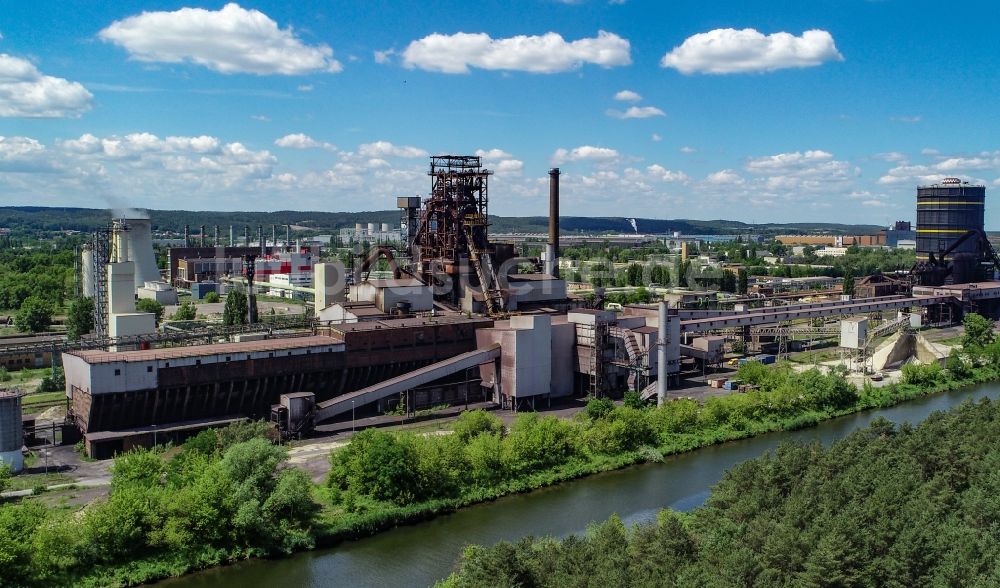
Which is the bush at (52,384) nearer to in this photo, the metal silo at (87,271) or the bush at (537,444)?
the bush at (537,444)

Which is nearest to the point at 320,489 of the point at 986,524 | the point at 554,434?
the point at 554,434

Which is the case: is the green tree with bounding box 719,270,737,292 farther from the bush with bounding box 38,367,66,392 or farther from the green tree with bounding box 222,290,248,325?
the bush with bounding box 38,367,66,392

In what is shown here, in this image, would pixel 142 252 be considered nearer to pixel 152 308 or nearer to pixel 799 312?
pixel 152 308

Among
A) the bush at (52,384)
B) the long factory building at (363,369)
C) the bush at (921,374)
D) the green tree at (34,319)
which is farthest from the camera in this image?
the green tree at (34,319)

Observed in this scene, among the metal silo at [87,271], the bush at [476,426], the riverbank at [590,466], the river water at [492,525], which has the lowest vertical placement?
the river water at [492,525]

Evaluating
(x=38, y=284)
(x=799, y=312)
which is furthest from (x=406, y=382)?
(x=38, y=284)

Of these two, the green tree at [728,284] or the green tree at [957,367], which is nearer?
the green tree at [957,367]

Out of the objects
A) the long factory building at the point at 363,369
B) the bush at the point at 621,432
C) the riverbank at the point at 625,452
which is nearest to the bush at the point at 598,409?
the riverbank at the point at 625,452

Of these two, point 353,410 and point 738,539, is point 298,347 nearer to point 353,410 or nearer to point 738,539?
point 353,410
